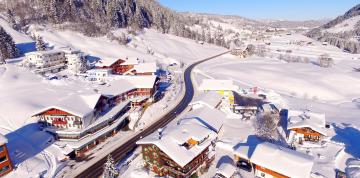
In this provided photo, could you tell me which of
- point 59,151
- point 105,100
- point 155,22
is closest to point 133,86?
point 105,100

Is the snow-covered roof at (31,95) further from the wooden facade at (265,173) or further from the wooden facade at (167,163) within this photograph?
the wooden facade at (265,173)

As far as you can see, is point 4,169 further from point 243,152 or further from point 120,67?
point 120,67

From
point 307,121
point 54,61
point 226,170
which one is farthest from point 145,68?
point 226,170

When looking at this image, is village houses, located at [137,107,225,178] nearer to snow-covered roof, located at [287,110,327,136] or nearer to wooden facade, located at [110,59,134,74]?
snow-covered roof, located at [287,110,327,136]

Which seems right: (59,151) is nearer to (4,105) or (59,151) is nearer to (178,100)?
(4,105)

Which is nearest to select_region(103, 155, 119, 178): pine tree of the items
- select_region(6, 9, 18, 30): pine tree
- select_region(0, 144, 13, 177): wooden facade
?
select_region(0, 144, 13, 177): wooden facade

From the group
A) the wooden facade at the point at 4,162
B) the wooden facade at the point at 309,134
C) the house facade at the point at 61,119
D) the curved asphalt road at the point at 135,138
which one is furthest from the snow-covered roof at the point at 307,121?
the wooden facade at the point at 4,162

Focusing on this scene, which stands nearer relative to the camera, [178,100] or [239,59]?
[178,100]
